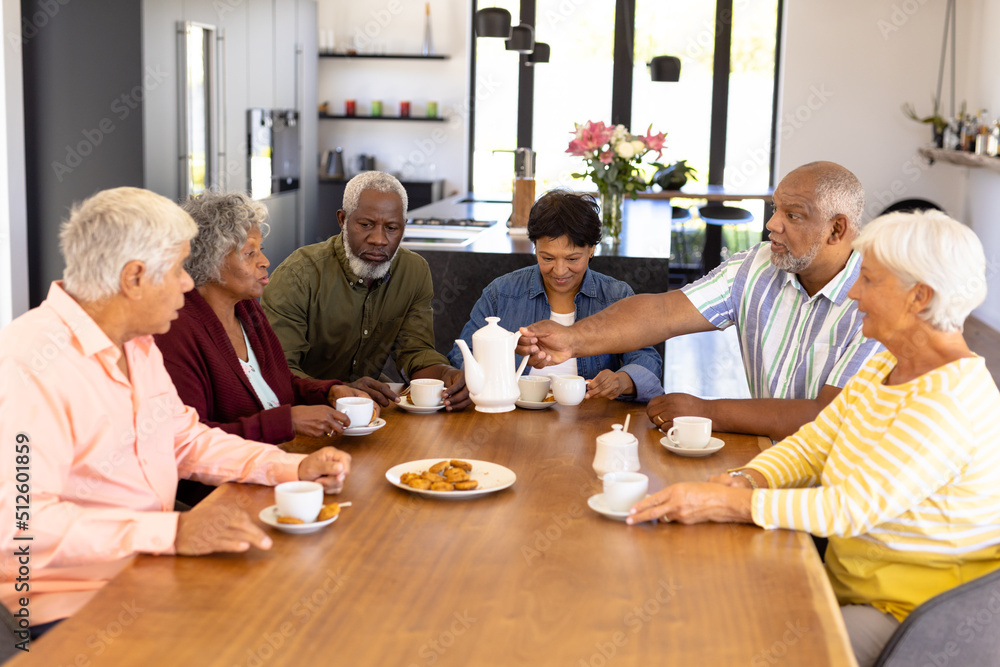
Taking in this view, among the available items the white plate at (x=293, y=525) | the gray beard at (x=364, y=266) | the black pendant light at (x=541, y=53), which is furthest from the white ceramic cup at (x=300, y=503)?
the black pendant light at (x=541, y=53)

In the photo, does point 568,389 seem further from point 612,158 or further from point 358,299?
point 612,158

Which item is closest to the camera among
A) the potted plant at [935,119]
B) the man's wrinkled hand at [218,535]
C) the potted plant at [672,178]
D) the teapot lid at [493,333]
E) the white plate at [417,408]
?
the man's wrinkled hand at [218,535]

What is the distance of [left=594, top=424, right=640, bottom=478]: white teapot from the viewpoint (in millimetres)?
1693

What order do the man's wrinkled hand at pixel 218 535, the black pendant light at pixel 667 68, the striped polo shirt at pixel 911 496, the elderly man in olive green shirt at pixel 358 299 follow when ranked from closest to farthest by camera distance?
the man's wrinkled hand at pixel 218 535
the striped polo shirt at pixel 911 496
the elderly man in olive green shirt at pixel 358 299
the black pendant light at pixel 667 68

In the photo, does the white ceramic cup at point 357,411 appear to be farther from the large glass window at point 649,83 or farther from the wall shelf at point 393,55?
the wall shelf at point 393,55

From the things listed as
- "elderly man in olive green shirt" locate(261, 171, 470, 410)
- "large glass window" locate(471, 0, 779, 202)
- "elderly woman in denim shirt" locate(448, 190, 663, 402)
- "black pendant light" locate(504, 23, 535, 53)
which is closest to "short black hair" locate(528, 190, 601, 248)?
"elderly woman in denim shirt" locate(448, 190, 663, 402)

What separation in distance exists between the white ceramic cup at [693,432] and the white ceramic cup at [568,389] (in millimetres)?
374

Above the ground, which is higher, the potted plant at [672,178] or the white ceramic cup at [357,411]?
the potted plant at [672,178]

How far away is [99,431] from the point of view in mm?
1508

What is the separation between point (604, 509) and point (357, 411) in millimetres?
635

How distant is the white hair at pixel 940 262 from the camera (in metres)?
1.50

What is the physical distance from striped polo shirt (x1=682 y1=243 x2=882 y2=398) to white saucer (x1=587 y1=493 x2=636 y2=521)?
896 millimetres

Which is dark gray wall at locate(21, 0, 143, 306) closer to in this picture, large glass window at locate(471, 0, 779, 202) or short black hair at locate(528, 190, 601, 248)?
short black hair at locate(528, 190, 601, 248)

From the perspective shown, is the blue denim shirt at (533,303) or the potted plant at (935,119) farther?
the potted plant at (935,119)
